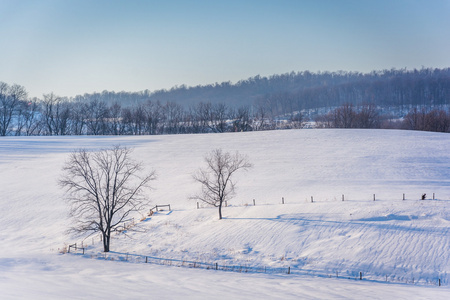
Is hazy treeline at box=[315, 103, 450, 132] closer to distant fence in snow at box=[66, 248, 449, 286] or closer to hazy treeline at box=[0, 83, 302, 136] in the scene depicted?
hazy treeline at box=[0, 83, 302, 136]

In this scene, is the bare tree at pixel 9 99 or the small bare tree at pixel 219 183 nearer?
A: the small bare tree at pixel 219 183

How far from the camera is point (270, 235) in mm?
27266

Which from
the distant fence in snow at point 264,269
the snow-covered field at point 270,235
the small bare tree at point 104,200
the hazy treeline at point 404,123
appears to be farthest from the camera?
the hazy treeline at point 404,123

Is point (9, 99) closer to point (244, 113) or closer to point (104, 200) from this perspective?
point (244, 113)

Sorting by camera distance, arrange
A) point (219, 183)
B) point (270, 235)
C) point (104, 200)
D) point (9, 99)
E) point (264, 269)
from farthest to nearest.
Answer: point (9, 99)
point (219, 183)
point (104, 200)
point (270, 235)
point (264, 269)

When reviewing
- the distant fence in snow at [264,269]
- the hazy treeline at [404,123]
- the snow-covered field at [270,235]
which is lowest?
the distant fence in snow at [264,269]

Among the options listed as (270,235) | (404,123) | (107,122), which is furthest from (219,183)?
(404,123)

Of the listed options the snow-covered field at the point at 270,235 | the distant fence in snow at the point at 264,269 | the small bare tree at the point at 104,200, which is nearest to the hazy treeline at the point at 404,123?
the snow-covered field at the point at 270,235

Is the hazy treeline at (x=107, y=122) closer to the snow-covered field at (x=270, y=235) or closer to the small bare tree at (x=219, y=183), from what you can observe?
the snow-covered field at (x=270, y=235)

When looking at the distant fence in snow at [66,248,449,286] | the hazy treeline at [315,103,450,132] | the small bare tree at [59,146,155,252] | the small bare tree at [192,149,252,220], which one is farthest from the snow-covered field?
the hazy treeline at [315,103,450,132]

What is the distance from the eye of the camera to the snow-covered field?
1845 centimetres

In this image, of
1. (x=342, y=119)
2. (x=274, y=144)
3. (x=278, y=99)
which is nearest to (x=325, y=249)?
(x=274, y=144)

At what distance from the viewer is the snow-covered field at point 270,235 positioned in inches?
727

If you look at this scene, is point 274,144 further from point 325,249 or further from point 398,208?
point 325,249
